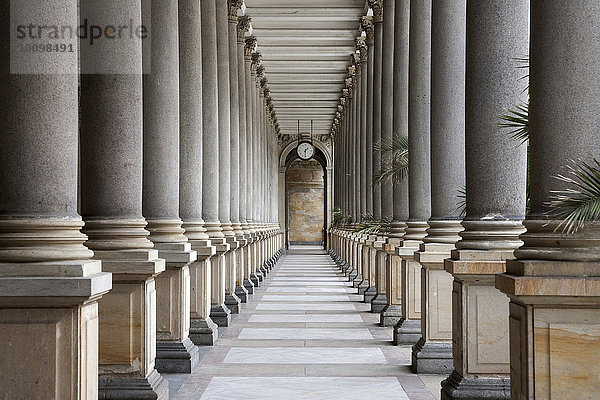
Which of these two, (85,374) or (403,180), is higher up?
(403,180)

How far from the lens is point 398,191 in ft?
50.7

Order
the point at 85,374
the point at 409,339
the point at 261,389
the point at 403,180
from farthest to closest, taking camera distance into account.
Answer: the point at 403,180 → the point at 409,339 → the point at 261,389 → the point at 85,374

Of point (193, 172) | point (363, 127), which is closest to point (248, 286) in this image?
point (363, 127)

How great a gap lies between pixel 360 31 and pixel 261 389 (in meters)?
20.6

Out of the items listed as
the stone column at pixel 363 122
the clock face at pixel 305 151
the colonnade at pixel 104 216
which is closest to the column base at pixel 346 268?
the stone column at pixel 363 122

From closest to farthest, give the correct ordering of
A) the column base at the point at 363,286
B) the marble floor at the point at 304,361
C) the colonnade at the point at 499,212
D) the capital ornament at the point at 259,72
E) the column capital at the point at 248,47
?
the colonnade at the point at 499,212
the marble floor at the point at 304,361
the column base at the point at 363,286
the column capital at the point at 248,47
the capital ornament at the point at 259,72

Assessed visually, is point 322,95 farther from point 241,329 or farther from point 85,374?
point 85,374

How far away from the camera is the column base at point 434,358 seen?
10008 millimetres

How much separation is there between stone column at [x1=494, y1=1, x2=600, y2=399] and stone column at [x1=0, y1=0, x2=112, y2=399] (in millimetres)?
2853

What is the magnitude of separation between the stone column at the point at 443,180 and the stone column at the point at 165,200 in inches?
113

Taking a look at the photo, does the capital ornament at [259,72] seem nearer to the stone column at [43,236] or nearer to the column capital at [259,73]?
the column capital at [259,73]

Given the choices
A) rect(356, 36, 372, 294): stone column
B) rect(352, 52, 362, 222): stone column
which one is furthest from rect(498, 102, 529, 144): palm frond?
rect(352, 52, 362, 222): stone column

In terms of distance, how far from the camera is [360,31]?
91.8 ft

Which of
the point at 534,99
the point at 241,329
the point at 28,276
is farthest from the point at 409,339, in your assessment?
the point at 28,276
